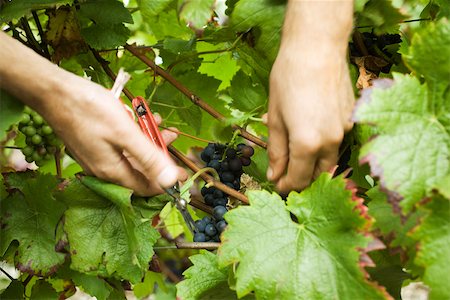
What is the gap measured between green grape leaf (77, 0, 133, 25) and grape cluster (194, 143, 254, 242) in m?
0.28

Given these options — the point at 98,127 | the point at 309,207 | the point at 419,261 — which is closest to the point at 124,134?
the point at 98,127

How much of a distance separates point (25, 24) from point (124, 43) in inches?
7.7

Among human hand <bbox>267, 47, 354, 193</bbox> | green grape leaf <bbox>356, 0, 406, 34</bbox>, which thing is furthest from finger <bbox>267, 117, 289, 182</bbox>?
green grape leaf <bbox>356, 0, 406, 34</bbox>

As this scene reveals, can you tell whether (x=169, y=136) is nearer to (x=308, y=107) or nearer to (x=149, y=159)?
(x=149, y=159)

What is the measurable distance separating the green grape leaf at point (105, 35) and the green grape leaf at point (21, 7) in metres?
0.15

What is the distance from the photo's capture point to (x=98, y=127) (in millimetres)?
750

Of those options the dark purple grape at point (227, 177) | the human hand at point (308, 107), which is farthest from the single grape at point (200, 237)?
the human hand at point (308, 107)

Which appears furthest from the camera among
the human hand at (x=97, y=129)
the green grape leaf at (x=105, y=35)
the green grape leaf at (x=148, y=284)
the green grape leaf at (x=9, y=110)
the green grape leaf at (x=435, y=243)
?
the green grape leaf at (x=148, y=284)

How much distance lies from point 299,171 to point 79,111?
0.29m

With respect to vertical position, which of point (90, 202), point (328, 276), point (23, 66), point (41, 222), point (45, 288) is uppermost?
point (23, 66)

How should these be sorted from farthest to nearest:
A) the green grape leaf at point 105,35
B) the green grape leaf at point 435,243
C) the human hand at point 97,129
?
the green grape leaf at point 105,35, the human hand at point 97,129, the green grape leaf at point 435,243

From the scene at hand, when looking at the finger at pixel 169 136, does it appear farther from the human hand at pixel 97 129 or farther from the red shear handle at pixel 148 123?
the human hand at pixel 97 129

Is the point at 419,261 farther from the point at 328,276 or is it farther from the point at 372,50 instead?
the point at 372,50

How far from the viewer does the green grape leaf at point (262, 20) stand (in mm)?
852
